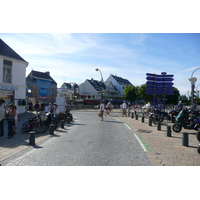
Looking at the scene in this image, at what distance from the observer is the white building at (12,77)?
18.9 metres

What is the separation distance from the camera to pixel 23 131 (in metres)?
9.37

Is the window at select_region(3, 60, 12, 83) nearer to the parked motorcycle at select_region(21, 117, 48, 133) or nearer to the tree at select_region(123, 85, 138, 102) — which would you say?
the parked motorcycle at select_region(21, 117, 48, 133)

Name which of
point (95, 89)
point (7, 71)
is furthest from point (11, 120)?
point (95, 89)

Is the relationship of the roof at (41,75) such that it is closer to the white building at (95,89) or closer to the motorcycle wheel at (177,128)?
the white building at (95,89)

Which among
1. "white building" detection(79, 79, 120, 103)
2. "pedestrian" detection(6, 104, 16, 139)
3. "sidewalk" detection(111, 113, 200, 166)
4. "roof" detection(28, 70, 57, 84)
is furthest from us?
"white building" detection(79, 79, 120, 103)

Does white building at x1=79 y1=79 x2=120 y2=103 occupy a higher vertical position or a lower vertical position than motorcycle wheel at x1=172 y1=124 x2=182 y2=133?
higher

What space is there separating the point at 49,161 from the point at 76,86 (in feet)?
214

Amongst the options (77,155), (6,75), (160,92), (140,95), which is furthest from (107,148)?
(140,95)

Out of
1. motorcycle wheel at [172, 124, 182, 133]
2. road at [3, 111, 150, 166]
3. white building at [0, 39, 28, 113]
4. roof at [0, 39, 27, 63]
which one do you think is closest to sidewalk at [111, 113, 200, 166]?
road at [3, 111, 150, 166]

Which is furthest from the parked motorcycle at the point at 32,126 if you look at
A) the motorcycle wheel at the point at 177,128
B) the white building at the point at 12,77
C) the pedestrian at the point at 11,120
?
the white building at the point at 12,77

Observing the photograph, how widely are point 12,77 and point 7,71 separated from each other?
0.77 metres

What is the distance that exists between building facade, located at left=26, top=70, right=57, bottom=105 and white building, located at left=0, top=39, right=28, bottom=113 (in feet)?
67.5

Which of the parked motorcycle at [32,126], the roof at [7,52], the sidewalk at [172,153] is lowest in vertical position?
the sidewalk at [172,153]

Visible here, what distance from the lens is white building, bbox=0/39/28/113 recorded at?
18922mm
